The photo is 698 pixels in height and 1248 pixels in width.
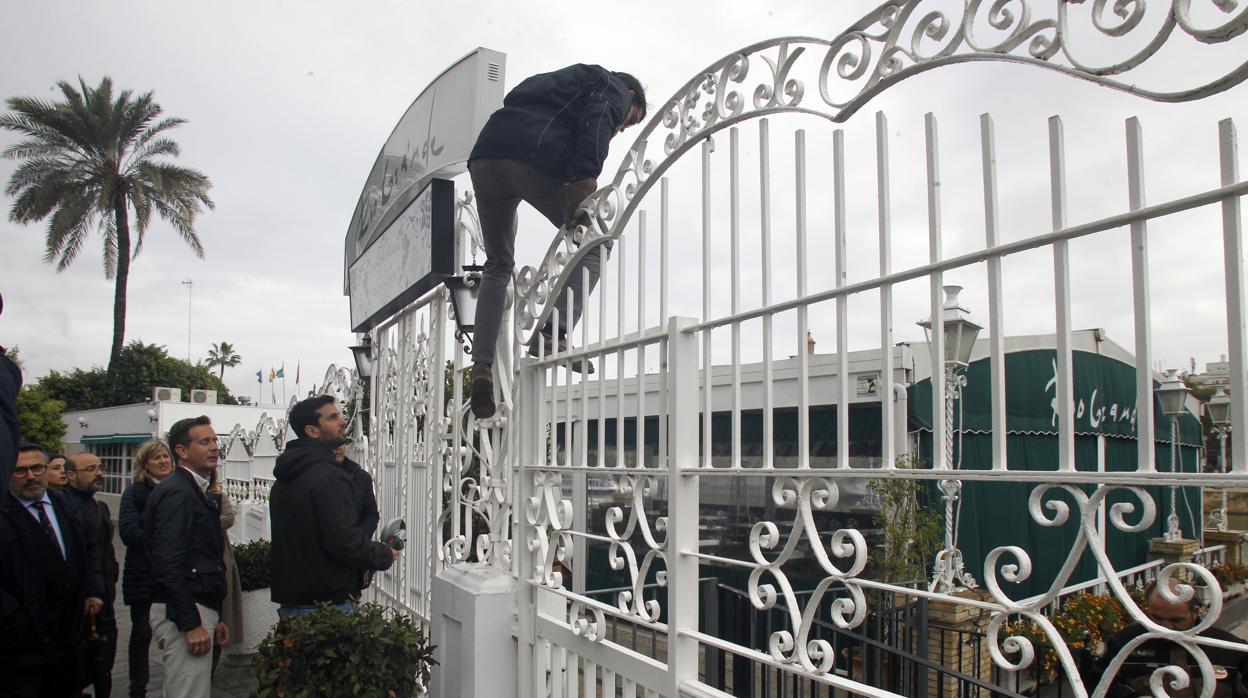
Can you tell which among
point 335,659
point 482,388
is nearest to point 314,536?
point 335,659

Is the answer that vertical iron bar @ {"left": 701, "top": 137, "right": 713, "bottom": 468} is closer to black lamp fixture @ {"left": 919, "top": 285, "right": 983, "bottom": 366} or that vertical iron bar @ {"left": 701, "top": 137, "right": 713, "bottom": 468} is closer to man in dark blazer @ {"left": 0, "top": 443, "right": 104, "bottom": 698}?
black lamp fixture @ {"left": 919, "top": 285, "right": 983, "bottom": 366}

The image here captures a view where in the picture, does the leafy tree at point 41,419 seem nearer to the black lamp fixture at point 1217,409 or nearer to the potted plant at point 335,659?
the potted plant at point 335,659

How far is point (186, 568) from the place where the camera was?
3869 millimetres

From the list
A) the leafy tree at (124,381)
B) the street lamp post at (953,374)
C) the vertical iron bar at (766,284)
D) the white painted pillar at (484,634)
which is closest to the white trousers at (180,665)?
the white painted pillar at (484,634)

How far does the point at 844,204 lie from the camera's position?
2049 millimetres

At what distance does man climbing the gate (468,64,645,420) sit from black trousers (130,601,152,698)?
298 centimetres

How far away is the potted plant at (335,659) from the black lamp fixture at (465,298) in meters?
1.42

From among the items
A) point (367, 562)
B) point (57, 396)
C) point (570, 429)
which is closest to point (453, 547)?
point (367, 562)

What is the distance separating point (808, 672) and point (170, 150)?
25153 mm

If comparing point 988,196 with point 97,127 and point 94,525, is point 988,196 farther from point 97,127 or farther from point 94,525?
point 97,127

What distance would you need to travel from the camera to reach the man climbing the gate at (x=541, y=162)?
10.8 ft

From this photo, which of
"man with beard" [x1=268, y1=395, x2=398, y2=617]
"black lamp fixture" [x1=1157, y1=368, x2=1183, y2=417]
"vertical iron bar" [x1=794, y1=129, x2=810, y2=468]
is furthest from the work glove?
"black lamp fixture" [x1=1157, y1=368, x2=1183, y2=417]

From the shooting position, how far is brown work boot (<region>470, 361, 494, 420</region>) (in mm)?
3738

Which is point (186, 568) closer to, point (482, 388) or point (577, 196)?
point (482, 388)
